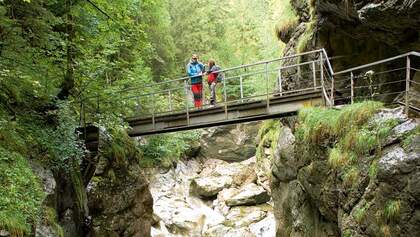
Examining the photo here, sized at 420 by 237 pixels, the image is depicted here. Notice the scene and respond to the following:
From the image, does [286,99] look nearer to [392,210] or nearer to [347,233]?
[347,233]

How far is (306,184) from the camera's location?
10734 millimetres

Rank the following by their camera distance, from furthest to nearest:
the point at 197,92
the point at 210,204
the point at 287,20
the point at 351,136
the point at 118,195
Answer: the point at 210,204 < the point at 287,20 < the point at 197,92 < the point at 118,195 < the point at 351,136

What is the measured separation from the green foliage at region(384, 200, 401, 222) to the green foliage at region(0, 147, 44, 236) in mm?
5450

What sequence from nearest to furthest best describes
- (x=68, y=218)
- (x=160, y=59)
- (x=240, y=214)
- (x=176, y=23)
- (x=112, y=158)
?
(x=68, y=218)
(x=112, y=158)
(x=240, y=214)
(x=160, y=59)
(x=176, y=23)

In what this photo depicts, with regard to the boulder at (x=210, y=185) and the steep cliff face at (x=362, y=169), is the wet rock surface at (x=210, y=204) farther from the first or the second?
the steep cliff face at (x=362, y=169)

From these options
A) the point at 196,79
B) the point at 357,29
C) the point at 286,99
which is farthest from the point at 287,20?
the point at 286,99

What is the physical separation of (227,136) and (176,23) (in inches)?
373

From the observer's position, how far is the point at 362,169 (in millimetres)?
7246

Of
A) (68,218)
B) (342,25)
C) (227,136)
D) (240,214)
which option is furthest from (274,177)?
(227,136)

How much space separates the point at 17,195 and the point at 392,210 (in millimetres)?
5753

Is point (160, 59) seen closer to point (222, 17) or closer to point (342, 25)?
point (222, 17)

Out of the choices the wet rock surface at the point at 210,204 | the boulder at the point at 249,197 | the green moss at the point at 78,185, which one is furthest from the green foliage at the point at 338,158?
the boulder at the point at 249,197

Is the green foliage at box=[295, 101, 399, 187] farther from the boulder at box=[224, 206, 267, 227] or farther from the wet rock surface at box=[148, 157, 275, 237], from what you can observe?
the boulder at box=[224, 206, 267, 227]

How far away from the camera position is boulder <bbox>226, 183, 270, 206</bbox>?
1984 centimetres
